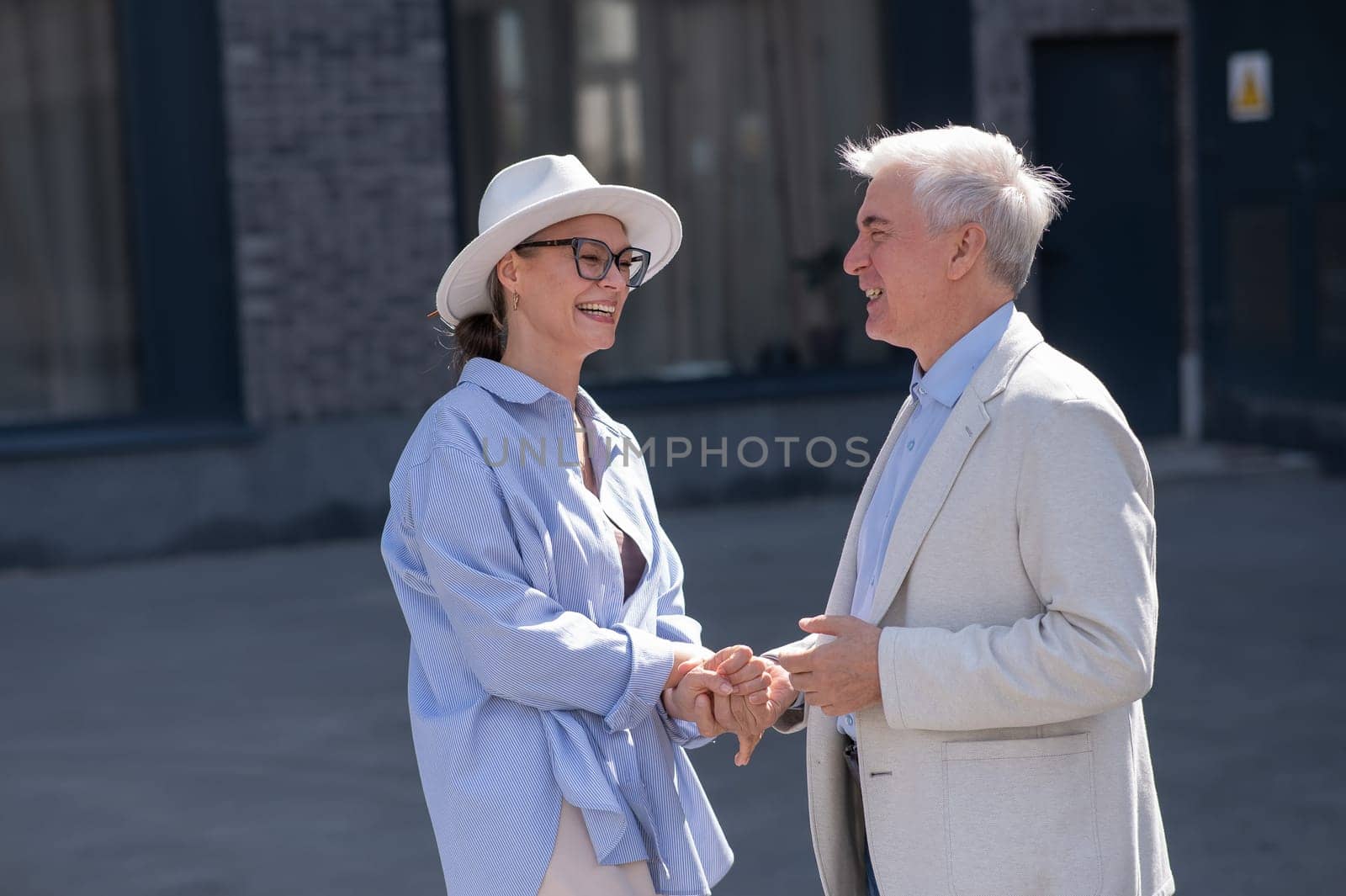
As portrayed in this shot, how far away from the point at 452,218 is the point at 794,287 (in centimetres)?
258

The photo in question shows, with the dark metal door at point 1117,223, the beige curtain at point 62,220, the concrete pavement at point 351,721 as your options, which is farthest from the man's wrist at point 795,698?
the dark metal door at point 1117,223

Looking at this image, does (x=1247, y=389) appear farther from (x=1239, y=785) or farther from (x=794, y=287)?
(x=1239, y=785)

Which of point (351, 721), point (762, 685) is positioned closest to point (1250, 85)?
point (351, 721)

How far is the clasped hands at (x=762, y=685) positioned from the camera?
2566 mm

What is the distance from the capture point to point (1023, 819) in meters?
2.50

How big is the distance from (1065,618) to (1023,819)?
0.33 metres

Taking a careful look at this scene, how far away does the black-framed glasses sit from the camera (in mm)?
2988

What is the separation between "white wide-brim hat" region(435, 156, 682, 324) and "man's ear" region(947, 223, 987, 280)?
613mm

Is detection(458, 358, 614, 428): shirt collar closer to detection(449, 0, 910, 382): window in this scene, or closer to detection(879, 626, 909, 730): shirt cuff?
detection(879, 626, 909, 730): shirt cuff

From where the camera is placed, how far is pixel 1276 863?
4680 mm

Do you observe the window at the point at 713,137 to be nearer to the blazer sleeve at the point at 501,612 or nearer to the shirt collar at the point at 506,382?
the shirt collar at the point at 506,382

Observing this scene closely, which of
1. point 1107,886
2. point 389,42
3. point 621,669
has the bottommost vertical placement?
point 1107,886

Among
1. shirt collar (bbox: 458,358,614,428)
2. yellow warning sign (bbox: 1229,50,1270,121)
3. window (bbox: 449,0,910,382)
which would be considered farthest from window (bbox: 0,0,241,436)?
shirt collar (bbox: 458,358,614,428)

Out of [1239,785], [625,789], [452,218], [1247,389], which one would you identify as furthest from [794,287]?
[625,789]
